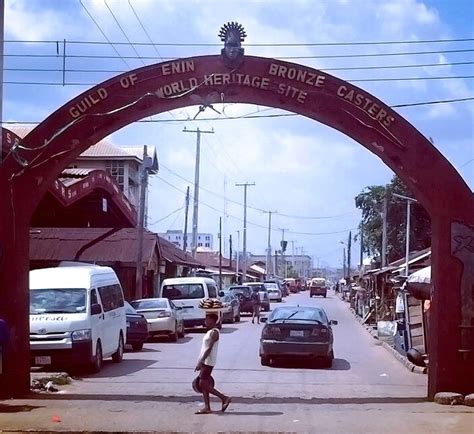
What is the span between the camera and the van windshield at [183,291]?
1411 inches

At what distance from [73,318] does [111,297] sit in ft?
10.3

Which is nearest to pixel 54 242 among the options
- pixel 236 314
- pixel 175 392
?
pixel 236 314

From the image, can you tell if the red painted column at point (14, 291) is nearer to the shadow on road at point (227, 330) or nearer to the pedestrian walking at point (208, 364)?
the pedestrian walking at point (208, 364)

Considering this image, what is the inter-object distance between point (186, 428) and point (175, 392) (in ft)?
14.5

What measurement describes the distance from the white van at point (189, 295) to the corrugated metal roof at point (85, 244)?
12.7 feet

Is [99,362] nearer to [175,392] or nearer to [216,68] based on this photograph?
[175,392]

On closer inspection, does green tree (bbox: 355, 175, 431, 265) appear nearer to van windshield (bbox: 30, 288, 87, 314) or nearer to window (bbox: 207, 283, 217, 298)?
window (bbox: 207, 283, 217, 298)

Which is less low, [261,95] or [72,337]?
[261,95]

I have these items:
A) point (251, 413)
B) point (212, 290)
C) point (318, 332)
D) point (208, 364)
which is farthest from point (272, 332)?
point (212, 290)

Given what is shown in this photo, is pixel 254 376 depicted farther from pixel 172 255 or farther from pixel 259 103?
pixel 172 255

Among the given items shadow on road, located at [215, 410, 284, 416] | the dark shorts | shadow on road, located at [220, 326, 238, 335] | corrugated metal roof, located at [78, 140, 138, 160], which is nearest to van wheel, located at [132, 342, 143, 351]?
shadow on road, located at [220, 326, 238, 335]

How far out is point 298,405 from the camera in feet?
47.6

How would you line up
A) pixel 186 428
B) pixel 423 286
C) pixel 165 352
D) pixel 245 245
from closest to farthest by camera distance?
pixel 186 428 → pixel 423 286 → pixel 165 352 → pixel 245 245

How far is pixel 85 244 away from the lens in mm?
39875
